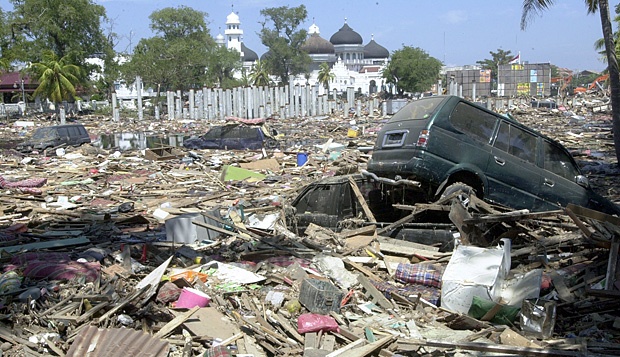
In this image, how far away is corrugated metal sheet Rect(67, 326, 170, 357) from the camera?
4914 millimetres

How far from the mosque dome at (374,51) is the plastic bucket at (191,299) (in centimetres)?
11587

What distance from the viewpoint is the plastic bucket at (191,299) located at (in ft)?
19.6

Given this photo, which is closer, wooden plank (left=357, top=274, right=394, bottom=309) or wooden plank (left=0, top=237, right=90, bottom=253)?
wooden plank (left=357, top=274, right=394, bottom=309)

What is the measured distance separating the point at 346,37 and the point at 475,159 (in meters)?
108

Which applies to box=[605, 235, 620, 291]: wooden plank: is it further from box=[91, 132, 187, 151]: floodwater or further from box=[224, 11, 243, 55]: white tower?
box=[224, 11, 243, 55]: white tower

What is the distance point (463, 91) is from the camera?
234 ft

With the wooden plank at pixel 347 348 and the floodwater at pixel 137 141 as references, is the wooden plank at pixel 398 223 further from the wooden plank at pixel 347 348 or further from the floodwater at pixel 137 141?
the floodwater at pixel 137 141

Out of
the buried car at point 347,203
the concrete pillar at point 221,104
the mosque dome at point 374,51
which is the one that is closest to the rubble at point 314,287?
the buried car at point 347,203

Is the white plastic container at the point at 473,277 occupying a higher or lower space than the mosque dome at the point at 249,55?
lower

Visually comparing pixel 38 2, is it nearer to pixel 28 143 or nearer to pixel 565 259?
A: pixel 28 143

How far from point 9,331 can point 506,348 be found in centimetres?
418

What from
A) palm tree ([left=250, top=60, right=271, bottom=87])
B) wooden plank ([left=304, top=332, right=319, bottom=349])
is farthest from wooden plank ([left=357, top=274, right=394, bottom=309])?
palm tree ([left=250, top=60, right=271, bottom=87])

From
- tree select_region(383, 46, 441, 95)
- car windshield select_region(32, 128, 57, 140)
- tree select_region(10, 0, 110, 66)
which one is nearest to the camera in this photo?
car windshield select_region(32, 128, 57, 140)

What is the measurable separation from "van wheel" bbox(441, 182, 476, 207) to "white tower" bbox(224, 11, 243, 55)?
10764 cm
